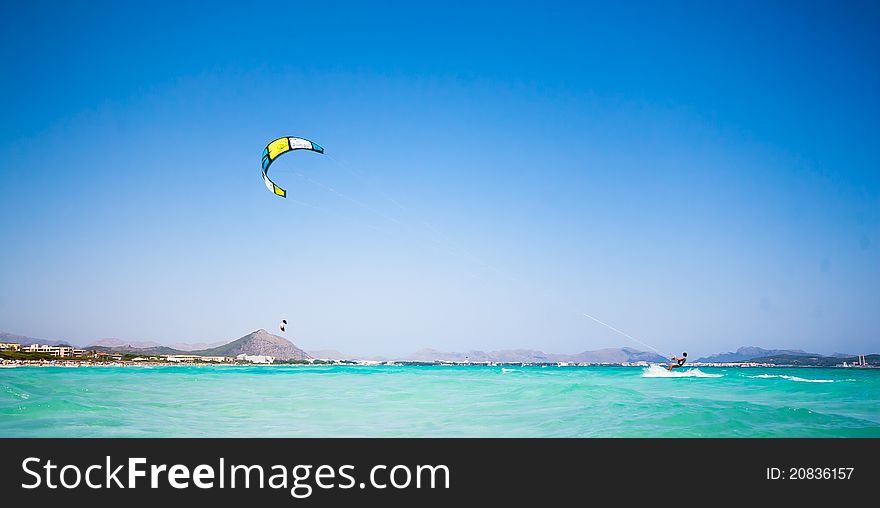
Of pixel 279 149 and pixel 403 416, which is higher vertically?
pixel 279 149

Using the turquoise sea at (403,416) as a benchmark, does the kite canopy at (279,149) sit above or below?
above

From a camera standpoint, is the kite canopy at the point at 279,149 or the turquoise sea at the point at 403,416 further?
the kite canopy at the point at 279,149

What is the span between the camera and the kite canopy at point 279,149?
12.9m

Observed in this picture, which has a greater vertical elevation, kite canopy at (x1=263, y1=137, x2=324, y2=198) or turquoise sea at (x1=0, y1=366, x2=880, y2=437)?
kite canopy at (x1=263, y1=137, x2=324, y2=198)

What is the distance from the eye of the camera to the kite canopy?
12.9 metres

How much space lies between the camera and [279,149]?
13055 millimetres

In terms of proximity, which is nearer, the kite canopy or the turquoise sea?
the turquoise sea
